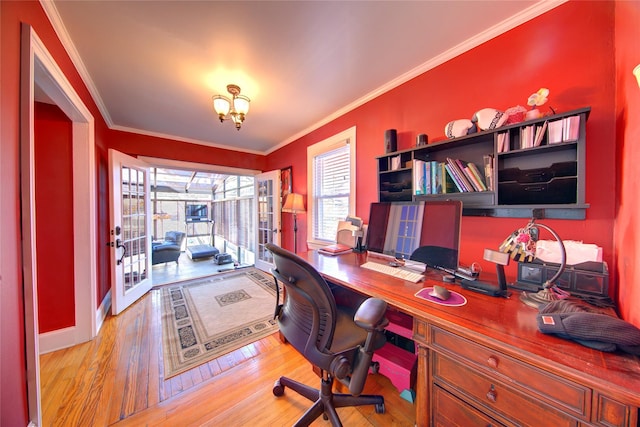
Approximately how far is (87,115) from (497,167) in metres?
3.41

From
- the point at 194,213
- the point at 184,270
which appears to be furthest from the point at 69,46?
the point at 194,213

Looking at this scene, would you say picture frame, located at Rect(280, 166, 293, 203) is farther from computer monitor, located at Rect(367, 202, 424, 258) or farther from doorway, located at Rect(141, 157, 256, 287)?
computer monitor, located at Rect(367, 202, 424, 258)

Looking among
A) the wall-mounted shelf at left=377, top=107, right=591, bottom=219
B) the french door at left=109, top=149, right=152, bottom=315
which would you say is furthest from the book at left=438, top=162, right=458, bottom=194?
the french door at left=109, top=149, right=152, bottom=315

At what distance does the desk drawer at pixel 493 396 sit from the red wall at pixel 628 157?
1.59 ft

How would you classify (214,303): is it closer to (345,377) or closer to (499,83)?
(345,377)

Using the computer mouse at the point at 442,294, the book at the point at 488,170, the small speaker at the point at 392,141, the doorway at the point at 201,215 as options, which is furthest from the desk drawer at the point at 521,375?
the doorway at the point at 201,215

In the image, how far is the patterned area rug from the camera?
1.82 meters

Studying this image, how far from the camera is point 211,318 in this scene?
93.4 inches

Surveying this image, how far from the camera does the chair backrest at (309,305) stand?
3.04 feet

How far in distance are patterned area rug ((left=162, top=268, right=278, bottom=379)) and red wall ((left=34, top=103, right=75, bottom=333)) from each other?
0.89m

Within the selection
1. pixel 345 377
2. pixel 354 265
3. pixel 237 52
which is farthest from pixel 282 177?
pixel 345 377

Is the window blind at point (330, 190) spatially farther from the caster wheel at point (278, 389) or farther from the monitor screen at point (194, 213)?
the monitor screen at point (194, 213)

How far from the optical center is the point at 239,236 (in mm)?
5637

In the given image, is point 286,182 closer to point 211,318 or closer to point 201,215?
point 211,318
